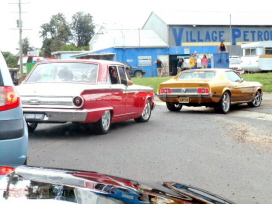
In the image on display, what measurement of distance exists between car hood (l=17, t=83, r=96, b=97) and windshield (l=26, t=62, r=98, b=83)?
41cm

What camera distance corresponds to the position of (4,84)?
17.5ft

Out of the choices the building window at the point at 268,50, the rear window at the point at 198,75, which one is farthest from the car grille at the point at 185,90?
the building window at the point at 268,50

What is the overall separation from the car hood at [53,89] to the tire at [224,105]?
588cm

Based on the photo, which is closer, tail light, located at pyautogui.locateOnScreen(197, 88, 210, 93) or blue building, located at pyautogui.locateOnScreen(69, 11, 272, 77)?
tail light, located at pyautogui.locateOnScreen(197, 88, 210, 93)

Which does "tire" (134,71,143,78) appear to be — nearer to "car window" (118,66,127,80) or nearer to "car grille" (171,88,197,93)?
"car grille" (171,88,197,93)

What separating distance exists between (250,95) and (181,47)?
35.2m

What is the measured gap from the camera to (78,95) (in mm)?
9320

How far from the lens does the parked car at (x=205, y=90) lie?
1430cm

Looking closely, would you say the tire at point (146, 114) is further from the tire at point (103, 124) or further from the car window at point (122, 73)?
the tire at point (103, 124)

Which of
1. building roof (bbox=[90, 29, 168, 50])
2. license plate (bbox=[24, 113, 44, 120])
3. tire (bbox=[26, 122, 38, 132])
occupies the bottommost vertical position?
tire (bbox=[26, 122, 38, 132])

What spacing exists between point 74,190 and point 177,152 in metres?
5.75

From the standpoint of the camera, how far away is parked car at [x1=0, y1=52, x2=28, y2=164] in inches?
203

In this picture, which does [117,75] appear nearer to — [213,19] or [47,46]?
[213,19]

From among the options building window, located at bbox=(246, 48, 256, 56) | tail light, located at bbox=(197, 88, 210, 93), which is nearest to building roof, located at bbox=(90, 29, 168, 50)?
building window, located at bbox=(246, 48, 256, 56)
